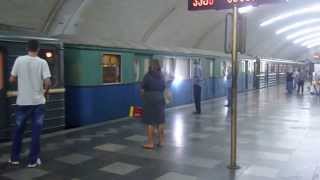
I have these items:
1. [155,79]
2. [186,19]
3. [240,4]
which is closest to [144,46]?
[155,79]

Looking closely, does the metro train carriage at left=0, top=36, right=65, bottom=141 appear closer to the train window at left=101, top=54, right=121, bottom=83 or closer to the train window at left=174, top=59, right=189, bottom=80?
the train window at left=101, top=54, right=121, bottom=83

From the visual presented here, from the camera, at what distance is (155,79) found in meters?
7.16

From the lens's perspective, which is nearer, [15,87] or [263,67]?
[15,87]

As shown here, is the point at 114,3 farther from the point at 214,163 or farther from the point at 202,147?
the point at 214,163

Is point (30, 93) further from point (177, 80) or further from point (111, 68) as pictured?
point (177, 80)

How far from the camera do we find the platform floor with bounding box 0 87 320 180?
18.1 ft

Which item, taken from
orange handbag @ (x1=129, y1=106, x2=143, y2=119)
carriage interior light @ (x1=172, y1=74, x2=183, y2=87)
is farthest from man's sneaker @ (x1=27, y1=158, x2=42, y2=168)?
carriage interior light @ (x1=172, y1=74, x2=183, y2=87)

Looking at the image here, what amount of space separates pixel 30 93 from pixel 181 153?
2.83 metres

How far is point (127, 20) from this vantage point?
687 inches

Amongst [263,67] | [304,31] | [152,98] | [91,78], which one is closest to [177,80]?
[91,78]

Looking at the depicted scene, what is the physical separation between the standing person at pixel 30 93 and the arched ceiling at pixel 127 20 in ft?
7.50

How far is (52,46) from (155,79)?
2.60 metres

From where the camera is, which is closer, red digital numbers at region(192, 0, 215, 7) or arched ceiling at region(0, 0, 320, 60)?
red digital numbers at region(192, 0, 215, 7)

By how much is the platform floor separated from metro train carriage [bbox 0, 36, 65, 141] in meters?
0.36
